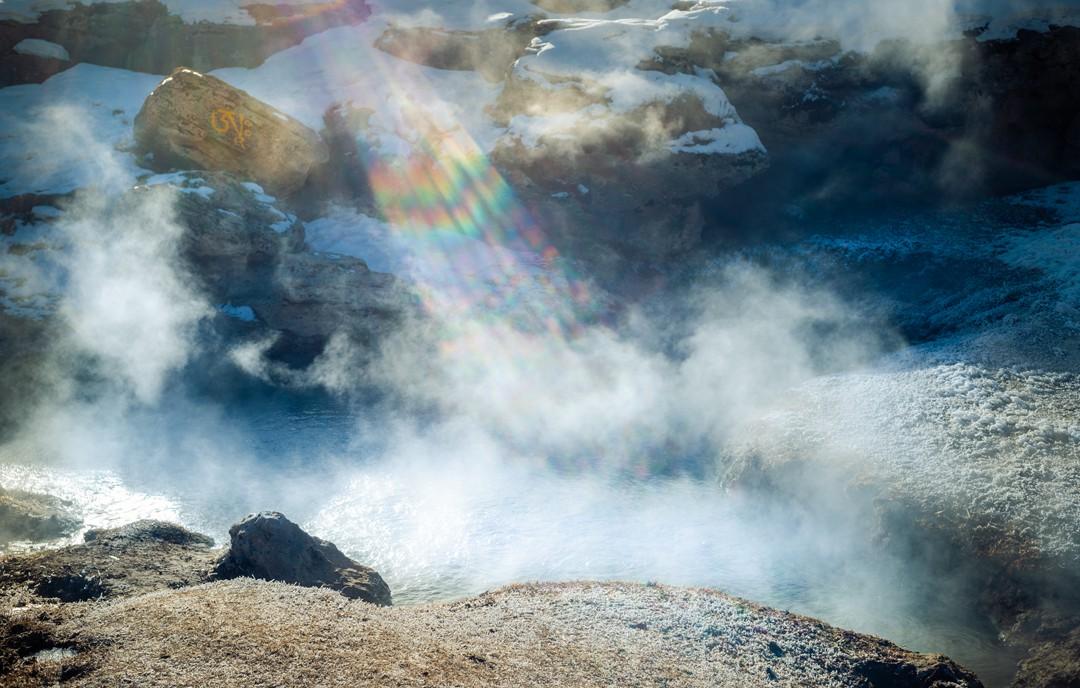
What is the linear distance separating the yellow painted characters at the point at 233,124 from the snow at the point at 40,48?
10190mm

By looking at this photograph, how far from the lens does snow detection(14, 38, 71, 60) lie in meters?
26.1

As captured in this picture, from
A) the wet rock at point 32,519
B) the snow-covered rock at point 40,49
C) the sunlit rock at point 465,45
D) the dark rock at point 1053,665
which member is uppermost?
the sunlit rock at point 465,45

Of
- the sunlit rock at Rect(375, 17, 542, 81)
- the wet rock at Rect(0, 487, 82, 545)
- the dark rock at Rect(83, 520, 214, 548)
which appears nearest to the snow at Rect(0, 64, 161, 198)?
the sunlit rock at Rect(375, 17, 542, 81)

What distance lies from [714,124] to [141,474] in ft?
57.8

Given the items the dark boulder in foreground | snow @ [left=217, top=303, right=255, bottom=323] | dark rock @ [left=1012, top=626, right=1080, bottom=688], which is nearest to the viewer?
the dark boulder in foreground

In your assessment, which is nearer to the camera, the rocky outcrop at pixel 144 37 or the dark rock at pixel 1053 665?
the dark rock at pixel 1053 665

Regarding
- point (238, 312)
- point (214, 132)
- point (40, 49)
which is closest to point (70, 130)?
point (214, 132)

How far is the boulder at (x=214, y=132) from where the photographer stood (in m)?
21.1

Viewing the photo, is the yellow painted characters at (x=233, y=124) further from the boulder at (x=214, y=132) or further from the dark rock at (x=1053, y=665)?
the dark rock at (x=1053, y=665)

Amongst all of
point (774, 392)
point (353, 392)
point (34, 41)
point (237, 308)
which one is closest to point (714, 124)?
point (774, 392)

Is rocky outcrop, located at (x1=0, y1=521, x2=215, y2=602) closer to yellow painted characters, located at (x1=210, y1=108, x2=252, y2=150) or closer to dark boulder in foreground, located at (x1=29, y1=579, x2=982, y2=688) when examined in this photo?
dark boulder in foreground, located at (x1=29, y1=579, x2=982, y2=688)

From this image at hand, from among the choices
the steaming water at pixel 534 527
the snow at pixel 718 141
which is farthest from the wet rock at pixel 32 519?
the snow at pixel 718 141

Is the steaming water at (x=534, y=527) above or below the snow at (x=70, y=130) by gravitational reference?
below

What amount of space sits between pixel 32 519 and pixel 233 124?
43.7 feet
